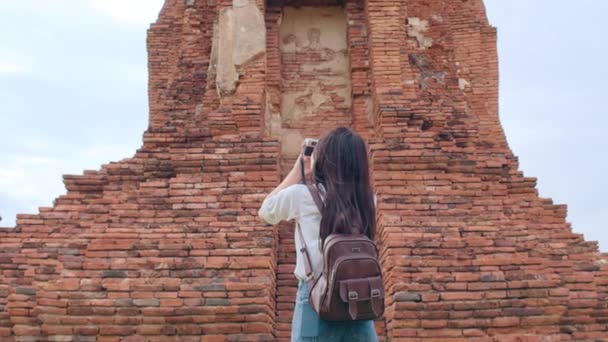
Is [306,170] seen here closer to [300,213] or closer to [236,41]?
[300,213]

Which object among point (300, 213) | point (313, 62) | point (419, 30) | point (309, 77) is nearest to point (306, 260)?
point (300, 213)

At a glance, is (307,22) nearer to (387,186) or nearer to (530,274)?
(387,186)

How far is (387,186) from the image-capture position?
6.64 metres

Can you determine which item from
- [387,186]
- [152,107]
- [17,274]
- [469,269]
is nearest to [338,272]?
[469,269]

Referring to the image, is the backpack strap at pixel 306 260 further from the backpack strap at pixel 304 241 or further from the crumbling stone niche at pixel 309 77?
the crumbling stone niche at pixel 309 77

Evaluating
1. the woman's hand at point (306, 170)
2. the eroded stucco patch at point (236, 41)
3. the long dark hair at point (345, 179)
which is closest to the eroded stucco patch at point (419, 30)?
the eroded stucco patch at point (236, 41)

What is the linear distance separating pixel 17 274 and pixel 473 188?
438 cm

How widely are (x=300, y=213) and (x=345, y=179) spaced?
0.25 m

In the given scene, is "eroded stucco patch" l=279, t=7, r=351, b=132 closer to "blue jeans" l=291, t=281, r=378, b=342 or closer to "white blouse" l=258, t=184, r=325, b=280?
"white blouse" l=258, t=184, r=325, b=280

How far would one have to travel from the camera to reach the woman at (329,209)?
10.1ft

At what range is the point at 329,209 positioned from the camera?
3105 mm

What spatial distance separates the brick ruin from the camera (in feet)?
18.2

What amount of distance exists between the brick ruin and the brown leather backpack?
8.55 feet

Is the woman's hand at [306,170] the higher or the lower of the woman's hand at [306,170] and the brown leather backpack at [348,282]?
the higher
